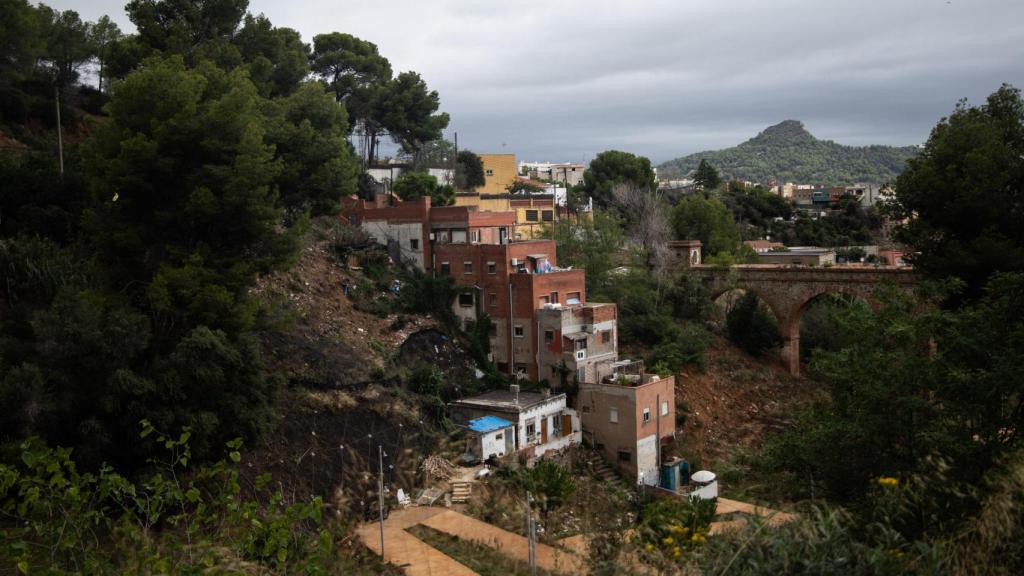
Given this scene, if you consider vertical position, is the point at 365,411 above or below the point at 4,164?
below

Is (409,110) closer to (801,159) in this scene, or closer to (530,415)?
(530,415)

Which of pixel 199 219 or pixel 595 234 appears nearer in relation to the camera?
pixel 199 219

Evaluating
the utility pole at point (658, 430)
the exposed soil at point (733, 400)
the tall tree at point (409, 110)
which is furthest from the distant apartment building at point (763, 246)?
the utility pole at point (658, 430)

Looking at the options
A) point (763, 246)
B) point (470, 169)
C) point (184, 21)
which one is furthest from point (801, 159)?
point (184, 21)

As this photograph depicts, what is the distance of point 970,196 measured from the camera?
21.1m

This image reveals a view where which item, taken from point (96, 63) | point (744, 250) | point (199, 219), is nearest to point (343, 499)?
point (199, 219)

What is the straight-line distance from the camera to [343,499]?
1503cm

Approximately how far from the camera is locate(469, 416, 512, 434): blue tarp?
1892 cm

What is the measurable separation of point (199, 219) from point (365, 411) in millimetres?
5424

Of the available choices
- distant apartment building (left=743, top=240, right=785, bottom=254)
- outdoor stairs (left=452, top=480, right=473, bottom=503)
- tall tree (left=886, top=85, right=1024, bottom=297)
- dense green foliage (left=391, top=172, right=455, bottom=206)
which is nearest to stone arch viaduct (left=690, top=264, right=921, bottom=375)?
tall tree (left=886, top=85, right=1024, bottom=297)

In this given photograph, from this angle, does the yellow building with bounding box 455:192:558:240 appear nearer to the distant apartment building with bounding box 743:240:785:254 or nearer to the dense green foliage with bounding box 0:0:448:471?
the distant apartment building with bounding box 743:240:785:254

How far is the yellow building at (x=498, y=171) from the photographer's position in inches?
1784

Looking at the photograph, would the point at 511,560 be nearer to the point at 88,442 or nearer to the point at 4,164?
the point at 88,442

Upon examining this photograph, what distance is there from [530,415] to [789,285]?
1417cm
